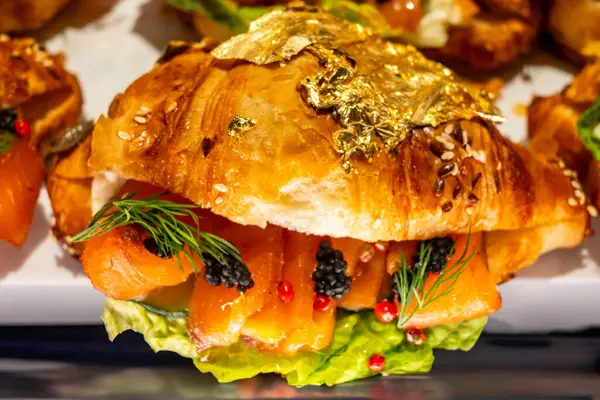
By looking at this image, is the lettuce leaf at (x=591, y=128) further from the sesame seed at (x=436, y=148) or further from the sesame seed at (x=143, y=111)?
the sesame seed at (x=143, y=111)

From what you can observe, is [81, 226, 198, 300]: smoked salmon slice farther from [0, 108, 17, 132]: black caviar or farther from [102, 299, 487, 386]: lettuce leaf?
[0, 108, 17, 132]: black caviar

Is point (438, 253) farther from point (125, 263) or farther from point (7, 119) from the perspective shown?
point (7, 119)

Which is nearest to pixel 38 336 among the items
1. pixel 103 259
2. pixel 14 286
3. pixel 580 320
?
pixel 14 286

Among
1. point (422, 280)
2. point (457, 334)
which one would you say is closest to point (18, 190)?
point (422, 280)

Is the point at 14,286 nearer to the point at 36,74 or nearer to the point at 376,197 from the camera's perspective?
the point at 36,74

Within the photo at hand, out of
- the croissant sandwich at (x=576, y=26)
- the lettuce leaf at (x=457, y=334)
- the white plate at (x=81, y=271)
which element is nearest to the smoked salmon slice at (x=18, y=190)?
the white plate at (x=81, y=271)

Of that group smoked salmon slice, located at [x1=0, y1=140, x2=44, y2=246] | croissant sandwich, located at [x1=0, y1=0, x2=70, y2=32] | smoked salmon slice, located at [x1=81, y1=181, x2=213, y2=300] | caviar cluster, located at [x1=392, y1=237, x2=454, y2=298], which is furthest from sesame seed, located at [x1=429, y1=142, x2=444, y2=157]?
croissant sandwich, located at [x1=0, y1=0, x2=70, y2=32]
